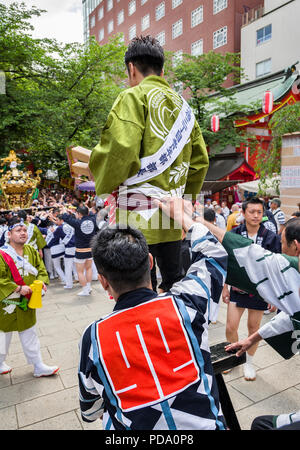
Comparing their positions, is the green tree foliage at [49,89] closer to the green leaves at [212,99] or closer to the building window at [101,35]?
the green leaves at [212,99]

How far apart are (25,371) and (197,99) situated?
1550 cm

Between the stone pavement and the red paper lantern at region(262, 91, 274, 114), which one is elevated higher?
the red paper lantern at region(262, 91, 274, 114)

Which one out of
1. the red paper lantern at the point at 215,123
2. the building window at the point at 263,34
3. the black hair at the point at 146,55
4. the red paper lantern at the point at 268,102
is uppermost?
the building window at the point at 263,34

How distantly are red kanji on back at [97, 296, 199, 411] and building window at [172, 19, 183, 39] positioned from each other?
33.1 meters

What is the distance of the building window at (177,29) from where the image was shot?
95.9ft

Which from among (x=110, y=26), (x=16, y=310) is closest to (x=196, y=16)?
(x=110, y=26)

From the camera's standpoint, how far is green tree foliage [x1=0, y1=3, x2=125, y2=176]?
15820mm

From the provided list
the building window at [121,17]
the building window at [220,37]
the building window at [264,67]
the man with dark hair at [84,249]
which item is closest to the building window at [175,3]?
the building window at [220,37]

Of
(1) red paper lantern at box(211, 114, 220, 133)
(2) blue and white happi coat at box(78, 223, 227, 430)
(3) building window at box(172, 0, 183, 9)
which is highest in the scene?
(3) building window at box(172, 0, 183, 9)

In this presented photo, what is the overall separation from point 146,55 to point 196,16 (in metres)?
30.3

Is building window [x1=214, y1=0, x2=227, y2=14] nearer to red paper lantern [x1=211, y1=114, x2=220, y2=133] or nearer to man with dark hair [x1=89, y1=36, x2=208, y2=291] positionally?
red paper lantern [x1=211, y1=114, x2=220, y2=133]

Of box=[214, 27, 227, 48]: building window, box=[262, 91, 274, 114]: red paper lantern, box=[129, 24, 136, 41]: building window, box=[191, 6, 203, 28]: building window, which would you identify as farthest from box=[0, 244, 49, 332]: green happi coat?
box=[129, 24, 136, 41]: building window

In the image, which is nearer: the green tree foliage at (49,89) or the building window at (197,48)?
the green tree foliage at (49,89)

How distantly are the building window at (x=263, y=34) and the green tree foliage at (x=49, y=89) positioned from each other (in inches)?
448
